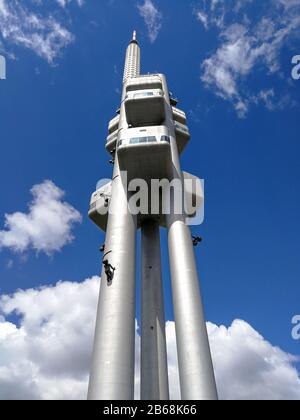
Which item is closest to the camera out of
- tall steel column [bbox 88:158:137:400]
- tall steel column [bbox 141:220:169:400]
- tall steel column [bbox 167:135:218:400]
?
tall steel column [bbox 88:158:137:400]

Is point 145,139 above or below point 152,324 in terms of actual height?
above

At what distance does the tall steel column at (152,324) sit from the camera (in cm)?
2211

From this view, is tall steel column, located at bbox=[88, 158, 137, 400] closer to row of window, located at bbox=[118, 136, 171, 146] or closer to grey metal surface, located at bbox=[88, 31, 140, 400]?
grey metal surface, located at bbox=[88, 31, 140, 400]

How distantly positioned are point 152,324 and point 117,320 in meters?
6.84

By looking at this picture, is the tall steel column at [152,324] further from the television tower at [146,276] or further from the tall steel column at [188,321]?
the tall steel column at [188,321]

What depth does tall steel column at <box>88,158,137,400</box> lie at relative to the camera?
16141 millimetres

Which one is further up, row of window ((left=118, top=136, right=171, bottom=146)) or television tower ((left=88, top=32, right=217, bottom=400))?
row of window ((left=118, top=136, right=171, bottom=146))

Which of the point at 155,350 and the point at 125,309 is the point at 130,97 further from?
the point at 155,350

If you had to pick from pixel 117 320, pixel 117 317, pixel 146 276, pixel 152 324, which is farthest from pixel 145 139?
pixel 152 324

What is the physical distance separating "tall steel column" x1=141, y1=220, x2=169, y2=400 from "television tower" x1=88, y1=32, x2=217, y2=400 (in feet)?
0.21

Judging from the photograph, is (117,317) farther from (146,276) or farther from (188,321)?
(146,276)

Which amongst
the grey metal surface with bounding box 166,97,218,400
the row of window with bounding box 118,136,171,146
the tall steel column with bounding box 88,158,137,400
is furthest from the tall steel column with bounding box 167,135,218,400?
the row of window with bounding box 118,136,171,146

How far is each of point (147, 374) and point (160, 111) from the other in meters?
21.8

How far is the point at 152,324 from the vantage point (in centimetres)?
2438
